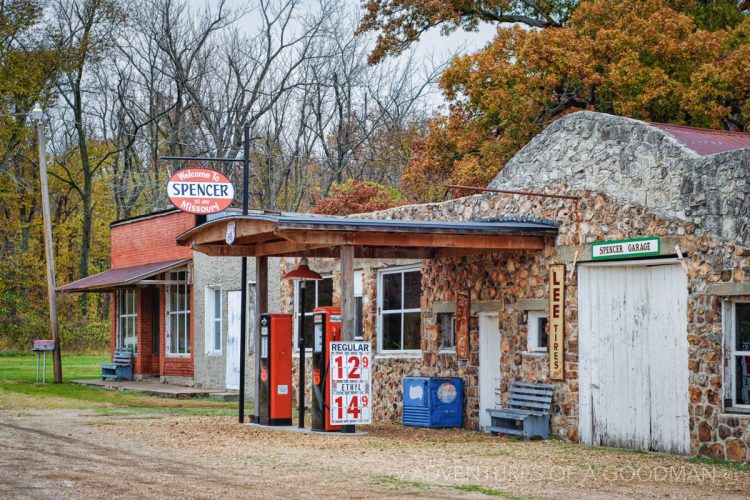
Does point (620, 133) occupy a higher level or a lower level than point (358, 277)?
higher

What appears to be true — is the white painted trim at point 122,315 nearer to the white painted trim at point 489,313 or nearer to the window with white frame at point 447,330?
the window with white frame at point 447,330

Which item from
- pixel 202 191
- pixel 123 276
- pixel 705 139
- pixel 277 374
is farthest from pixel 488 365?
pixel 123 276

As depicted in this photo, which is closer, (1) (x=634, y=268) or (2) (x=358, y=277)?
(1) (x=634, y=268)

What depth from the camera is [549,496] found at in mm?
10625

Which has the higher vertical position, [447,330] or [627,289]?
[627,289]

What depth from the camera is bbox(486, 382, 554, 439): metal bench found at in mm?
16391

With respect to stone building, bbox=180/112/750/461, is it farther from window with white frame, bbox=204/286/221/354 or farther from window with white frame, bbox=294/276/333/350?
window with white frame, bbox=204/286/221/354

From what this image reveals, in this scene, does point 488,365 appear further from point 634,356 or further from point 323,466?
point 323,466

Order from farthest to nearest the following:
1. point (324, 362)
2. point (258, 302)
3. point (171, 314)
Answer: point (171, 314) → point (258, 302) → point (324, 362)

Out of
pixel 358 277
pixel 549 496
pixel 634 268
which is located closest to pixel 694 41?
pixel 358 277

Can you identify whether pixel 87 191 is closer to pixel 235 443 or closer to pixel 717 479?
pixel 235 443

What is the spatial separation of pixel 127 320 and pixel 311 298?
40.1 ft

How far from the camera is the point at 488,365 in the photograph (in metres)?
18.3

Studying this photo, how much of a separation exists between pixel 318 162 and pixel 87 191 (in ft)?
32.7
